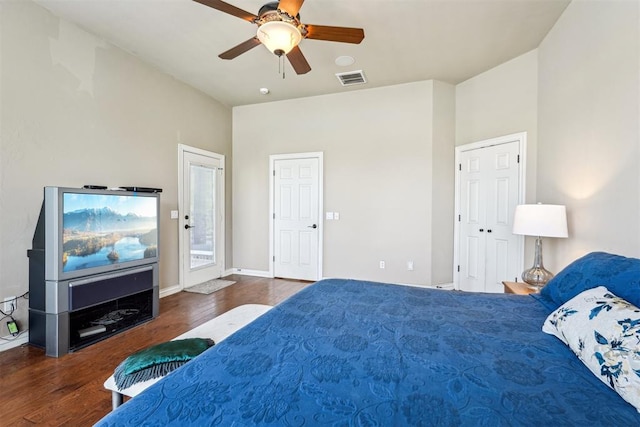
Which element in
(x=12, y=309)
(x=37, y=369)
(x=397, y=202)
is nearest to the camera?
(x=37, y=369)

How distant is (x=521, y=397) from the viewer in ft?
2.83

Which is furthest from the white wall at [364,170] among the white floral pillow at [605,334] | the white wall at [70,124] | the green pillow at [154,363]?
the green pillow at [154,363]

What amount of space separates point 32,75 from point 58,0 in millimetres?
687

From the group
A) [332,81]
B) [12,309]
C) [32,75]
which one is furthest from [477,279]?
[32,75]

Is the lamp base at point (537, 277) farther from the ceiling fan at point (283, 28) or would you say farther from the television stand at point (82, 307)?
the television stand at point (82, 307)

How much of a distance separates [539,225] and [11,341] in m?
A: 4.50

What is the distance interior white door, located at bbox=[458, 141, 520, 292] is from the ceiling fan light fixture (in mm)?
2850

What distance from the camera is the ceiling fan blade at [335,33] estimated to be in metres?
2.16

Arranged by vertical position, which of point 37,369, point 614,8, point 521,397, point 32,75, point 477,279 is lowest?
point 37,369

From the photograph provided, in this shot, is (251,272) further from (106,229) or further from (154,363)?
(154,363)

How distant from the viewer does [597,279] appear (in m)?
1.41

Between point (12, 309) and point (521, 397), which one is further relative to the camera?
point (12, 309)

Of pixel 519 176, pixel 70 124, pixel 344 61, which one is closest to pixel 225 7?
pixel 344 61

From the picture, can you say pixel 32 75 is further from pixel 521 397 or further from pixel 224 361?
pixel 521 397
